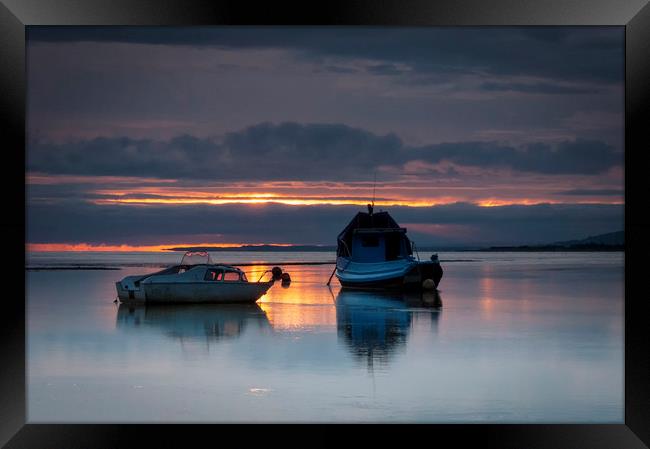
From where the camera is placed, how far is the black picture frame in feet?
20.1

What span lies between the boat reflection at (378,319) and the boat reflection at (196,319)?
1.70 meters

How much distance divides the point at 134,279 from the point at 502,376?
37.4 feet

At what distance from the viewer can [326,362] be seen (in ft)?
38.0

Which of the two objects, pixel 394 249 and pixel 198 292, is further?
pixel 394 249

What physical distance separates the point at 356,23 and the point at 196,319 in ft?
38.4

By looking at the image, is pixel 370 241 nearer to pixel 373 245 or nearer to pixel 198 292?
pixel 373 245

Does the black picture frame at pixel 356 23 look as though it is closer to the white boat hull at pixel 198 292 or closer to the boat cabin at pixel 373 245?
the white boat hull at pixel 198 292

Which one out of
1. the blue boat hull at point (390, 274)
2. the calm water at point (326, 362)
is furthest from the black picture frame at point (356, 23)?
the blue boat hull at point (390, 274)

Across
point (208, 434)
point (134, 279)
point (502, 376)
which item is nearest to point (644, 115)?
point (208, 434)

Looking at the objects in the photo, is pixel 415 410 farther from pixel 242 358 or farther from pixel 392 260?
pixel 392 260

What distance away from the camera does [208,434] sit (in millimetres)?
6234

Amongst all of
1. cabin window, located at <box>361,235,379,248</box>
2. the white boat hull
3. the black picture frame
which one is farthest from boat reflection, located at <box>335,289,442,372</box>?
the black picture frame

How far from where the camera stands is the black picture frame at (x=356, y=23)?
20.1 feet

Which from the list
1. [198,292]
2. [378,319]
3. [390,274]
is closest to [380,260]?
[390,274]
